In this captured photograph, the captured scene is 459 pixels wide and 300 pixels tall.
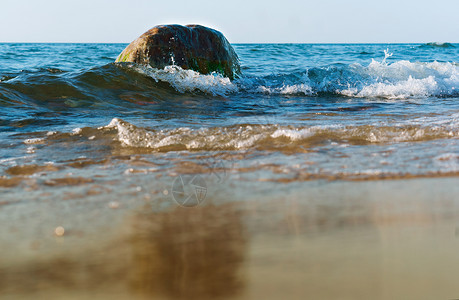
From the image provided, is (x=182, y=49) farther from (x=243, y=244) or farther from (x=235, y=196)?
(x=243, y=244)

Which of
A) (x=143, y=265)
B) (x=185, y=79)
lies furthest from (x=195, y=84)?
(x=143, y=265)

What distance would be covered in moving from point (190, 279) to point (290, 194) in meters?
0.78

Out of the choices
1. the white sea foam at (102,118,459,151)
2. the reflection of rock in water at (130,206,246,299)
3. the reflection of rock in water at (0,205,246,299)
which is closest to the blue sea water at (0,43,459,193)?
the white sea foam at (102,118,459,151)

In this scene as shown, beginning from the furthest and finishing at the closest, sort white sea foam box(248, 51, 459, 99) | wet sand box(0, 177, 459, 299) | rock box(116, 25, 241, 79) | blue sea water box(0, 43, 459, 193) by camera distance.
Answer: white sea foam box(248, 51, 459, 99) < rock box(116, 25, 241, 79) < blue sea water box(0, 43, 459, 193) < wet sand box(0, 177, 459, 299)

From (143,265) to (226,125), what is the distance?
2.37 metres

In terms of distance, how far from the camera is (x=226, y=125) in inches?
142

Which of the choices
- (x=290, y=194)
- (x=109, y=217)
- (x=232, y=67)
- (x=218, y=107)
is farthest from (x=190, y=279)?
(x=232, y=67)

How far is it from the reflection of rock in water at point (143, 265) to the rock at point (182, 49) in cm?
487

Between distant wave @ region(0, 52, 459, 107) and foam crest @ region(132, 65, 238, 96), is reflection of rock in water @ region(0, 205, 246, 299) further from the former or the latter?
foam crest @ region(132, 65, 238, 96)

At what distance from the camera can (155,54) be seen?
619cm

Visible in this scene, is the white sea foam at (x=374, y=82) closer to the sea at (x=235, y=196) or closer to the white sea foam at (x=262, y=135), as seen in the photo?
the sea at (x=235, y=196)

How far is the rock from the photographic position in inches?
244

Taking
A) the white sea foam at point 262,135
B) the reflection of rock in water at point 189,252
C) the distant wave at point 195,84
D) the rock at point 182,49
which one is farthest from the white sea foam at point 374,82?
the reflection of rock in water at point 189,252

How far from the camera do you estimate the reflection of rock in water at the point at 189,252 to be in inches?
47.1
